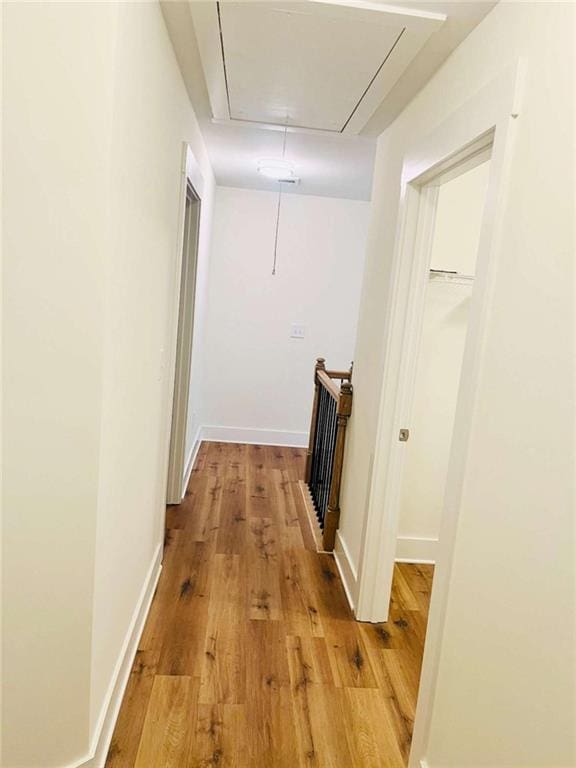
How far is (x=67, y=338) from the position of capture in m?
1.27

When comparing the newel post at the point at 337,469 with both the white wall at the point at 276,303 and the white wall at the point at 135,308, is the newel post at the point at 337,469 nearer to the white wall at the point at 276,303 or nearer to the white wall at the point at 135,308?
the white wall at the point at 135,308

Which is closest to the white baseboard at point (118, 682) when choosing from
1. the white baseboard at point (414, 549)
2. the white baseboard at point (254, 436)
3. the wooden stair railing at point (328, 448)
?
the wooden stair railing at point (328, 448)

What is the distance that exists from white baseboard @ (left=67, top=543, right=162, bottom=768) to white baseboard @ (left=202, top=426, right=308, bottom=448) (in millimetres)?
2634

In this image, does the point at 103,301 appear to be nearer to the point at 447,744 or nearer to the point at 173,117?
the point at 173,117

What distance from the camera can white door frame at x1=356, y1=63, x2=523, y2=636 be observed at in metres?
1.41

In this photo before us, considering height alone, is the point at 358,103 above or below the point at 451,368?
above

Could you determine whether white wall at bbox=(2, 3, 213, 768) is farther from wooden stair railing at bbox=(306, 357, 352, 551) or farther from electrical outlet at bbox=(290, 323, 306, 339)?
electrical outlet at bbox=(290, 323, 306, 339)

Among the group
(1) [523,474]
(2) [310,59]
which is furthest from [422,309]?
(1) [523,474]

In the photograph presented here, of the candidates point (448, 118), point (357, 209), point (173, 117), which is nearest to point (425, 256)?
point (448, 118)

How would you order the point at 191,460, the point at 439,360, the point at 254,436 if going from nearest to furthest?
the point at 439,360
the point at 191,460
the point at 254,436

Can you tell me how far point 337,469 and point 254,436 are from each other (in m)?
2.28

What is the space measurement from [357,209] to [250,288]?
120 cm

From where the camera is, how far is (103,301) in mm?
1307

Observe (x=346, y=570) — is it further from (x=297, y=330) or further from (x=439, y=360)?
(x=297, y=330)
